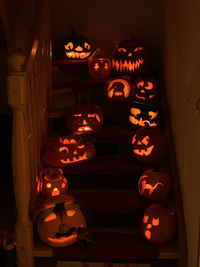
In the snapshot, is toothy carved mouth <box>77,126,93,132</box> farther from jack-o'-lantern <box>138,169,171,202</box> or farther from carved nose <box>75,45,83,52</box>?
carved nose <box>75,45,83,52</box>

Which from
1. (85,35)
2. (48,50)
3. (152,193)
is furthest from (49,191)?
(85,35)

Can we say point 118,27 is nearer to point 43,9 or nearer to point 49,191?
point 43,9

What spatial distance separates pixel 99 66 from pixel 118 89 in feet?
1.30

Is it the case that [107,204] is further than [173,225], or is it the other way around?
[107,204]

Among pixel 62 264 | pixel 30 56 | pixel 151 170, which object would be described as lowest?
pixel 62 264

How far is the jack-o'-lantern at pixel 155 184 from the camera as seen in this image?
2912 mm

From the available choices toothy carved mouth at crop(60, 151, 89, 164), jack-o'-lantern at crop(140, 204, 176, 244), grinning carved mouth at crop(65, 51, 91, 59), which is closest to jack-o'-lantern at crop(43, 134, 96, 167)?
toothy carved mouth at crop(60, 151, 89, 164)

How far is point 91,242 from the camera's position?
2727 millimetres

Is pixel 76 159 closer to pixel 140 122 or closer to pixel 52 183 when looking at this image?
pixel 52 183

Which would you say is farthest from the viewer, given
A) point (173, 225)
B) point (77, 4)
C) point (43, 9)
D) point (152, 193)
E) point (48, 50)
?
point (77, 4)

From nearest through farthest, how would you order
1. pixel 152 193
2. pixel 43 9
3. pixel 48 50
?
pixel 152 193 < pixel 43 9 < pixel 48 50

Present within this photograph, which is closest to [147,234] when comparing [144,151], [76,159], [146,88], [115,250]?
[115,250]

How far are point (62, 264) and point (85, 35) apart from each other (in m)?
2.58

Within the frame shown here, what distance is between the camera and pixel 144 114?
3.50m
